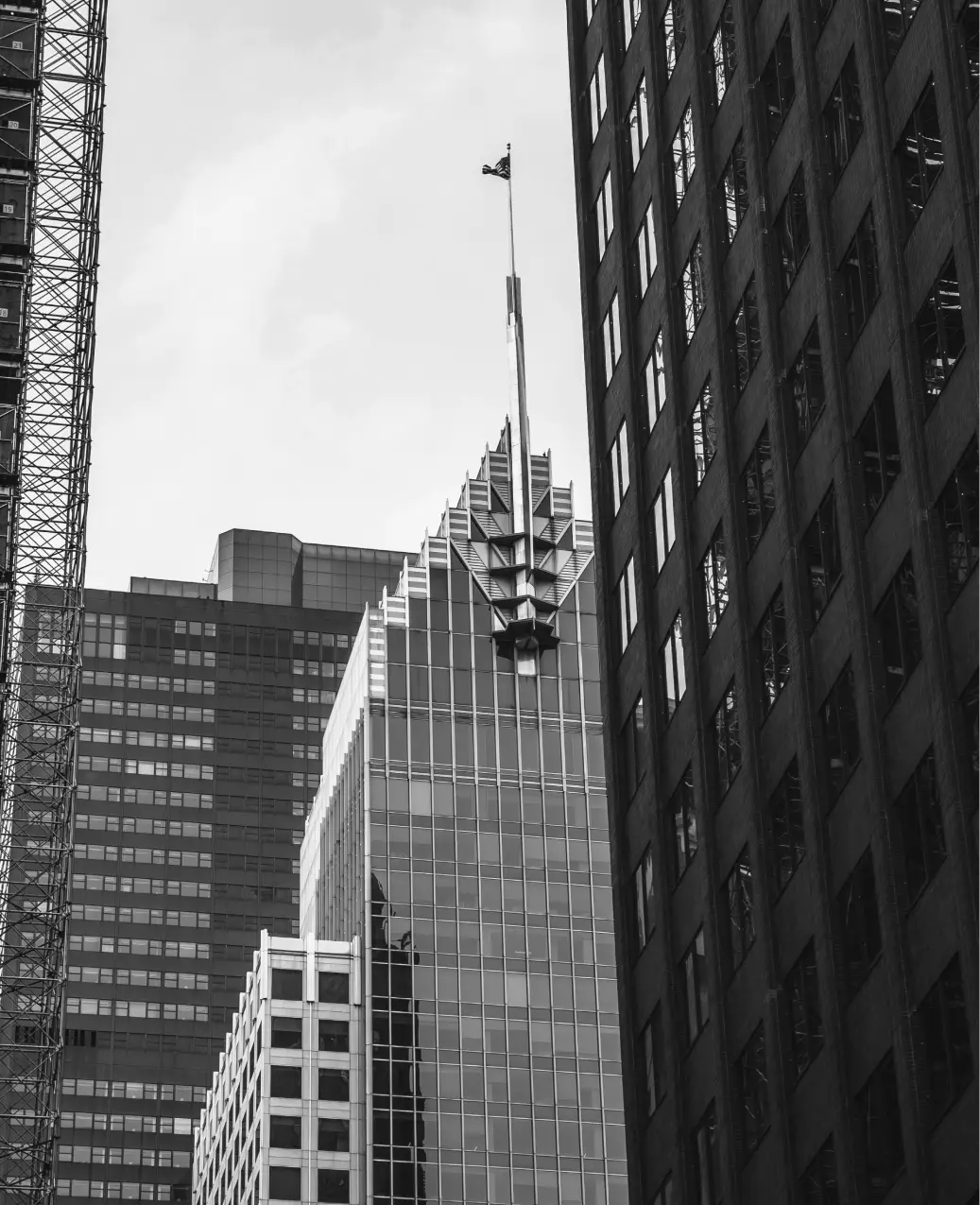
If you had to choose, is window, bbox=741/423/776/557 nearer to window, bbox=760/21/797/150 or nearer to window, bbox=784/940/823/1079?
window, bbox=760/21/797/150

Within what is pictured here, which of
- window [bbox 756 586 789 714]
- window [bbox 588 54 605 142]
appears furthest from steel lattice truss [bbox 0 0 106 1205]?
window [bbox 756 586 789 714]

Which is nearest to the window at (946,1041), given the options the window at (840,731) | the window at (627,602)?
the window at (840,731)

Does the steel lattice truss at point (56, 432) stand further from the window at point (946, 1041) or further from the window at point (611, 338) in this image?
the window at point (946, 1041)

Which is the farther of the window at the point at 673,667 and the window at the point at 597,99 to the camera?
the window at the point at 597,99

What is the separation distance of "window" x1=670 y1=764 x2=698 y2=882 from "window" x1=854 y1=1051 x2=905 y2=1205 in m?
14.5

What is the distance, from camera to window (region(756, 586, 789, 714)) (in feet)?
181

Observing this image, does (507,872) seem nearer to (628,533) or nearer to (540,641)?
(540,641)

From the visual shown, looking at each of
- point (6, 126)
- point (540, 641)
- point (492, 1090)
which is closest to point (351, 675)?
point (540, 641)

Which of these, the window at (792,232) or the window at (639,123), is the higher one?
the window at (639,123)

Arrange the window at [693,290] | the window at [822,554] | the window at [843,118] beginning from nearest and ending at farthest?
the window at [822,554], the window at [843,118], the window at [693,290]

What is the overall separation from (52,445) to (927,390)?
7625 cm

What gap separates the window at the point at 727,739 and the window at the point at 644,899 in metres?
5.61

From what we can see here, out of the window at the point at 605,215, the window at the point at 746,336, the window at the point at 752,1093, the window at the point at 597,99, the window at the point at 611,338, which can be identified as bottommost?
the window at the point at 752,1093

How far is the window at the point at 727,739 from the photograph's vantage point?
5856cm
